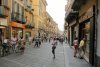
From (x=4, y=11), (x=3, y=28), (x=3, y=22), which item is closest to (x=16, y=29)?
(x=3, y=28)

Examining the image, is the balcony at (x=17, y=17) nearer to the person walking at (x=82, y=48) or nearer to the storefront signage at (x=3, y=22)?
the storefront signage at (x=3, y=22)

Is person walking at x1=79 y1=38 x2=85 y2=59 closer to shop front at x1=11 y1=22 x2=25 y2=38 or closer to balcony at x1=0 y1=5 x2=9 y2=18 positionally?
balcony at x1=0 y1=5 x2=9 y2=18

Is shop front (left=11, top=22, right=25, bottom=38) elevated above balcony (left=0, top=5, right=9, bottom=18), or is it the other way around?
balcony (left=0, top=5, right=9, bottom=18)

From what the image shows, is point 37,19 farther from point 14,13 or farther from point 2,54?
point 2,54

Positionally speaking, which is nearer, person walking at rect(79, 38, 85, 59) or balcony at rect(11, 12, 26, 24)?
person walking at rect(79, 38, 85, 59)

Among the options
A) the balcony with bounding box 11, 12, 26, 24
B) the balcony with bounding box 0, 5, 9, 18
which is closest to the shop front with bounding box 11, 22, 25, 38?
the balcony with bounding box 11, 12, 26, 24

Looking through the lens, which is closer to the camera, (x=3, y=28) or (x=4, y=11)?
(x=4, y=11)

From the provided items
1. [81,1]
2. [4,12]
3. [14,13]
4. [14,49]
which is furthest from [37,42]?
[81,1]

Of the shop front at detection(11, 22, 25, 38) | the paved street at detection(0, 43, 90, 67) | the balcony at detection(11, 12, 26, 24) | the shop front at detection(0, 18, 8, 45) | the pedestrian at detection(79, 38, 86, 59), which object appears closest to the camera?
the paved street at detection(0, 43, 90, 67)

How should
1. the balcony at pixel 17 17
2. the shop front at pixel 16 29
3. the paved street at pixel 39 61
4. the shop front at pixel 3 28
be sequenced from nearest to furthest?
the paved street at pixel 39 61
the shop front at pixel 3 28
the balcony at pixel 17 17
the shop front at pixel 16 29

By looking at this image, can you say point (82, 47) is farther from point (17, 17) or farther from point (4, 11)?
point (17, 17)

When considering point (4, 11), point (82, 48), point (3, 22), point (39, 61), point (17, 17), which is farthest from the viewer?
point (17, 17)

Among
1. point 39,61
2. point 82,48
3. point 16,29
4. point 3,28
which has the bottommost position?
point 39,61

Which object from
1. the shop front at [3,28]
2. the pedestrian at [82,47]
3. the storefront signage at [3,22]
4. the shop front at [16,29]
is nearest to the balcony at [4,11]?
the storefront signage at [3,22]
